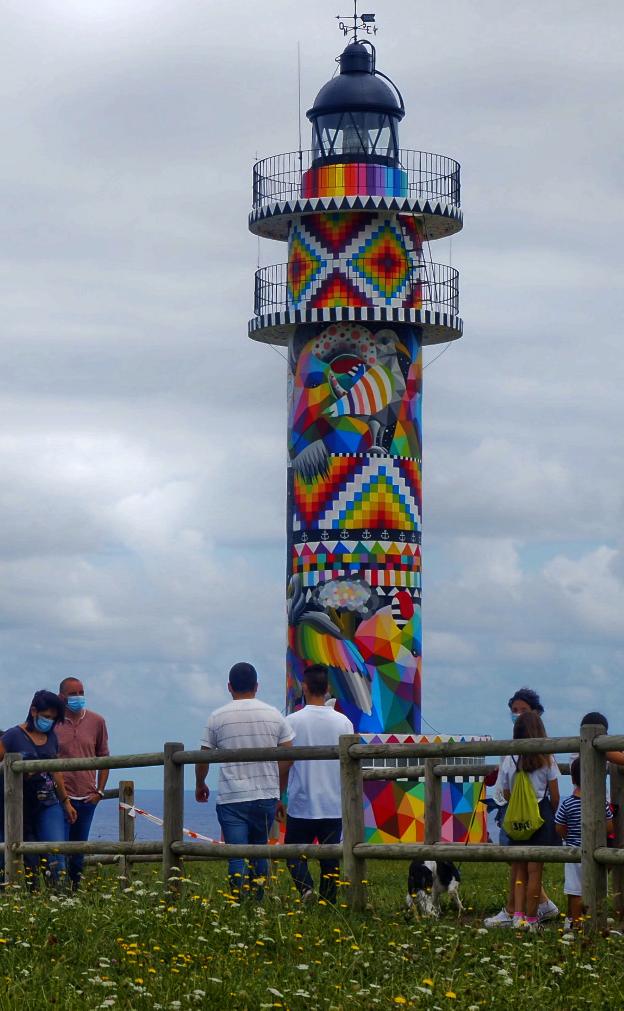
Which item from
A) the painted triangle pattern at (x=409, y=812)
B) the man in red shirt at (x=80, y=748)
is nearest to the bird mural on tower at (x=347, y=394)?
the painted triangle pattern at (x=409, y=812)

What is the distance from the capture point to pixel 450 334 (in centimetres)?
2997

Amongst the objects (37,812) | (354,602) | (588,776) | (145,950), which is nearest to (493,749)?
(588,776)

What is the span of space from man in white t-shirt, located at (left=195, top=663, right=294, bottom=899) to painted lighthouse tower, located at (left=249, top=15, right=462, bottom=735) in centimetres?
1508

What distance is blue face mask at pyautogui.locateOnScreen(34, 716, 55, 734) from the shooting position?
14.9m

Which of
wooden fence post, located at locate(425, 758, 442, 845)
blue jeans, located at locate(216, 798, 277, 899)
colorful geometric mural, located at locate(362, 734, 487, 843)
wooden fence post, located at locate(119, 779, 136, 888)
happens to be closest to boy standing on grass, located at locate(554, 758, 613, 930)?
wooden fence post, located at locate(425, 758, 442, 845)

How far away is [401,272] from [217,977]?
20037 mm

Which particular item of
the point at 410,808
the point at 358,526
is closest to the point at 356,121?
the point at 358,526

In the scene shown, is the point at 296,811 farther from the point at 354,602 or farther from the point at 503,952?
the point at 354,602

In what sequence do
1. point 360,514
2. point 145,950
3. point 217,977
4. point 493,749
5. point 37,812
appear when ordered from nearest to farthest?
point 217,977, point 145,950, point 493,749, point 37,812, point 360,514

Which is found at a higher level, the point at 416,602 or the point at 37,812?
the point at 416,602

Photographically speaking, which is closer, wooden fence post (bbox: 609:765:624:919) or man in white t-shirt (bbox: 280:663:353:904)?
wooden fence post (bbox: 609:765:624:919)

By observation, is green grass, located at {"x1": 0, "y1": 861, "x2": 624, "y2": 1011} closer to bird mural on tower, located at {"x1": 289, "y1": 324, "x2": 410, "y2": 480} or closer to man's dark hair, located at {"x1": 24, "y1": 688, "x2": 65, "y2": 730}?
man's dark hair, located at {"x1": 24, "y1": 688, "x2": 65, "y2": 730}

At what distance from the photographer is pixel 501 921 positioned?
12648mm

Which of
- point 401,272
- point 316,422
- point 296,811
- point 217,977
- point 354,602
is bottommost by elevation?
point 217,977
